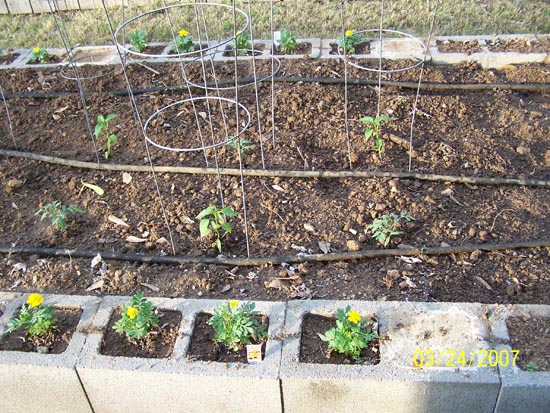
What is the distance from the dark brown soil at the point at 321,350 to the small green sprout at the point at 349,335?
0.9 inches

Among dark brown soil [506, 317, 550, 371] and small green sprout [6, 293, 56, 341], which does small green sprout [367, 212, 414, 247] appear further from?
small green sprout [6, 293, 56, 341]

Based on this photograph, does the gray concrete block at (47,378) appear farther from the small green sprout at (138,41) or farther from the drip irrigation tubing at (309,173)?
the small green sprout at (138,41)

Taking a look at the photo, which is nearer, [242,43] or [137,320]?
[137,320]

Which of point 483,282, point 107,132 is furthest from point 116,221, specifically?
point 483,282

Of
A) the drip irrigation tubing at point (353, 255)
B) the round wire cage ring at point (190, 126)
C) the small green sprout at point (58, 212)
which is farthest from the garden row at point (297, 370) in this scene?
the round wire cage ring at point (190, 126)

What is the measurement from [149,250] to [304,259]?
811 millimetres

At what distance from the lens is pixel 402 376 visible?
2035 mm

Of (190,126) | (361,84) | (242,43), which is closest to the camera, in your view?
(190,126)

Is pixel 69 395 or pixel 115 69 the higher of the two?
pixel 115 69

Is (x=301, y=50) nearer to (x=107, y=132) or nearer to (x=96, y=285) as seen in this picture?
(x=107, y=132)

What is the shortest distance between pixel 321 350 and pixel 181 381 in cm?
56

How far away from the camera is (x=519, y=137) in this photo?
11.6ft

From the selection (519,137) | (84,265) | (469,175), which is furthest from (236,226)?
(519,137)

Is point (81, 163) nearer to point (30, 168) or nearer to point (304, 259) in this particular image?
point (30, 168)
